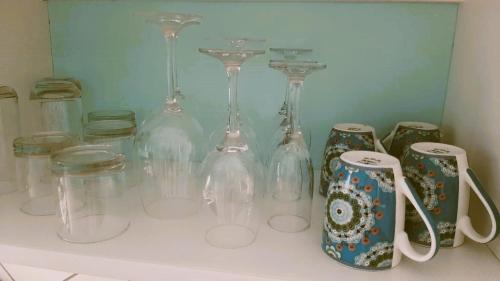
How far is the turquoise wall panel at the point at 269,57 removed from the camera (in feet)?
2.66

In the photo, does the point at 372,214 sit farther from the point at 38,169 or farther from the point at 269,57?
the point at 38,169

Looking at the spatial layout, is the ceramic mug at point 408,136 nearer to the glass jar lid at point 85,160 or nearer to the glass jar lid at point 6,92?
the glass jar lid at point 85,160

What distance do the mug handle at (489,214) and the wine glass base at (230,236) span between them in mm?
281

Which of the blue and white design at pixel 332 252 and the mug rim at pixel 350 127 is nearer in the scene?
the blue and white design at pixel 332 252

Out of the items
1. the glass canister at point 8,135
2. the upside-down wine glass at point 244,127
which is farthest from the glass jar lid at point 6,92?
the upside-down wine glass at point 244,127

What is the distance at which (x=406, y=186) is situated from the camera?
522mm

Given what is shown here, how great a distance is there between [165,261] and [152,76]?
469 millimetres

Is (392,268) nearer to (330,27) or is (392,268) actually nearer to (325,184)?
(325,184)

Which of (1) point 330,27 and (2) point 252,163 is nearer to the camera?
(2) point 252,163

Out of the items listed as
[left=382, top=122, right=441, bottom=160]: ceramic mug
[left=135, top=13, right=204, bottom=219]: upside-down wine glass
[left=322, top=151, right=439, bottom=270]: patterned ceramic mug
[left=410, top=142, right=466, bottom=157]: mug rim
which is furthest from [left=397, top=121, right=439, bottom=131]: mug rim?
[left=135, top=13, right=204, bottom=219]: upside-down wine glass

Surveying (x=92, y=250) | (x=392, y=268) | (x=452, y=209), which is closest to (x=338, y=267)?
(x=392, y=268)

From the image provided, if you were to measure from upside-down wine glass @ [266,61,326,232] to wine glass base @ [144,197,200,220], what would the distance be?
126 millimetres

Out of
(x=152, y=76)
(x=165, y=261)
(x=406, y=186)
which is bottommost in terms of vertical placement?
(x=165, y=261)

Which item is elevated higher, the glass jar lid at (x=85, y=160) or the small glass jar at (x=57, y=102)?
the small glass jar at (x=57, y=102)
